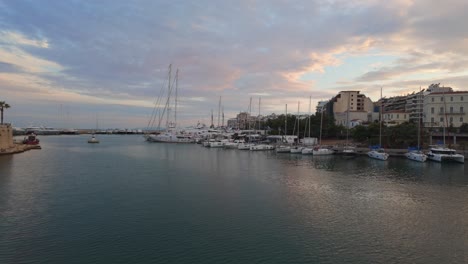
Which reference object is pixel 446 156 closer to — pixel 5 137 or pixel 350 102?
pixel 350 102

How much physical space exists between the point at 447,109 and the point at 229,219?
7071cm

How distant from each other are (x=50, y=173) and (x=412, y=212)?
115 ft

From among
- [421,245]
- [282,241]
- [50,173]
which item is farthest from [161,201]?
[50,173]

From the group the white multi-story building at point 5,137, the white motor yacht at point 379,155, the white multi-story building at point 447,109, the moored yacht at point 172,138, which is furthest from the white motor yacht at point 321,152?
the white multi-story building at point 5,137

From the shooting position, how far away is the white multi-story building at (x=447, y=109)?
6850 cm

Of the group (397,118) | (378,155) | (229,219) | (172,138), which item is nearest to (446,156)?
(378,155)

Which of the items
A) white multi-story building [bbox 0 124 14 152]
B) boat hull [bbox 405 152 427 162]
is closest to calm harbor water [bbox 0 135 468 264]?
boat hull [bbox 405 152 427 162]

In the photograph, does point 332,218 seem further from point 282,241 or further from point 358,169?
point 358,169

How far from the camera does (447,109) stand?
230ft

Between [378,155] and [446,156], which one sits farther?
[378,155]

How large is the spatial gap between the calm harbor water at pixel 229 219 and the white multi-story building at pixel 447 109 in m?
43.1

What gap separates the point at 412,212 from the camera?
21344mm

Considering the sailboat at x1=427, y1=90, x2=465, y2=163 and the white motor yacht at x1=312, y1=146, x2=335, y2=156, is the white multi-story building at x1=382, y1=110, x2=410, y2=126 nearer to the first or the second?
the white motor yacht at x1=312, y1=146, x2=335, y2=156

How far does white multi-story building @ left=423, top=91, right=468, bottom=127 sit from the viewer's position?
68.5 meters
